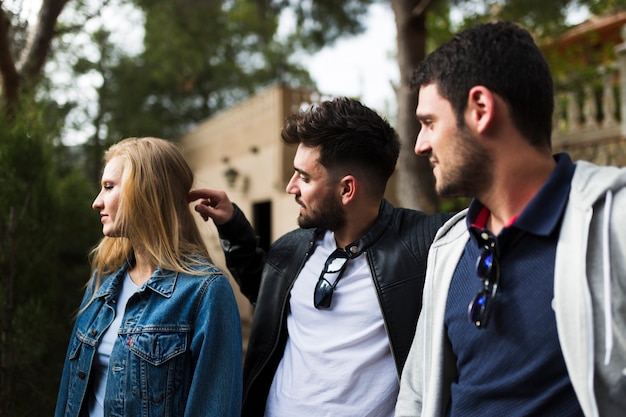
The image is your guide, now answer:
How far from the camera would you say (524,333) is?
121 centimetres

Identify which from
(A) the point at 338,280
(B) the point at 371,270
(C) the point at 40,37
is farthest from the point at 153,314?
(C) the point at 40,37

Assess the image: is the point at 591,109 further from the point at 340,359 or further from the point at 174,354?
the point at 174,354

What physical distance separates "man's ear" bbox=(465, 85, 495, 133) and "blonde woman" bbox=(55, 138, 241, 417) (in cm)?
102

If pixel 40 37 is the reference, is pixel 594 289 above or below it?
below

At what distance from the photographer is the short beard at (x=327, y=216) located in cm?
196

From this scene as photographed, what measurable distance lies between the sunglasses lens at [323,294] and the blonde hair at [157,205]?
0.41 m

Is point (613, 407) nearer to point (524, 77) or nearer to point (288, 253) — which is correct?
point (524, 77)

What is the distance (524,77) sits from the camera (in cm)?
125

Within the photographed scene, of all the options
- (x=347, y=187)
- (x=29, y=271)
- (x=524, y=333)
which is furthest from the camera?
(x=29, y=271)

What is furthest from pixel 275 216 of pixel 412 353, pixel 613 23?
pixel 412 353

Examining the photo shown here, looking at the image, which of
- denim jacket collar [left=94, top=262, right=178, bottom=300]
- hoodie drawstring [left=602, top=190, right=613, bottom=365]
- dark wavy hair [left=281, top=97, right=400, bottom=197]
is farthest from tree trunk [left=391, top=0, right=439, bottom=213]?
hoodie drawstring [left=602, top=190, right=613, bottom=365]

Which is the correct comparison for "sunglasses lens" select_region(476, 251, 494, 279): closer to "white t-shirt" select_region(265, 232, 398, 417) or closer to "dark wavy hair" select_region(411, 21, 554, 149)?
"dark wavy hair" select_region(411, 21, 554, 149)

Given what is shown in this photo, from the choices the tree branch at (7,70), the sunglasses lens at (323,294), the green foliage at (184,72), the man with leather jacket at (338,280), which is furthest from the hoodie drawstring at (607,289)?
the green foliage at (184,72)

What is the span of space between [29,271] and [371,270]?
199cm
